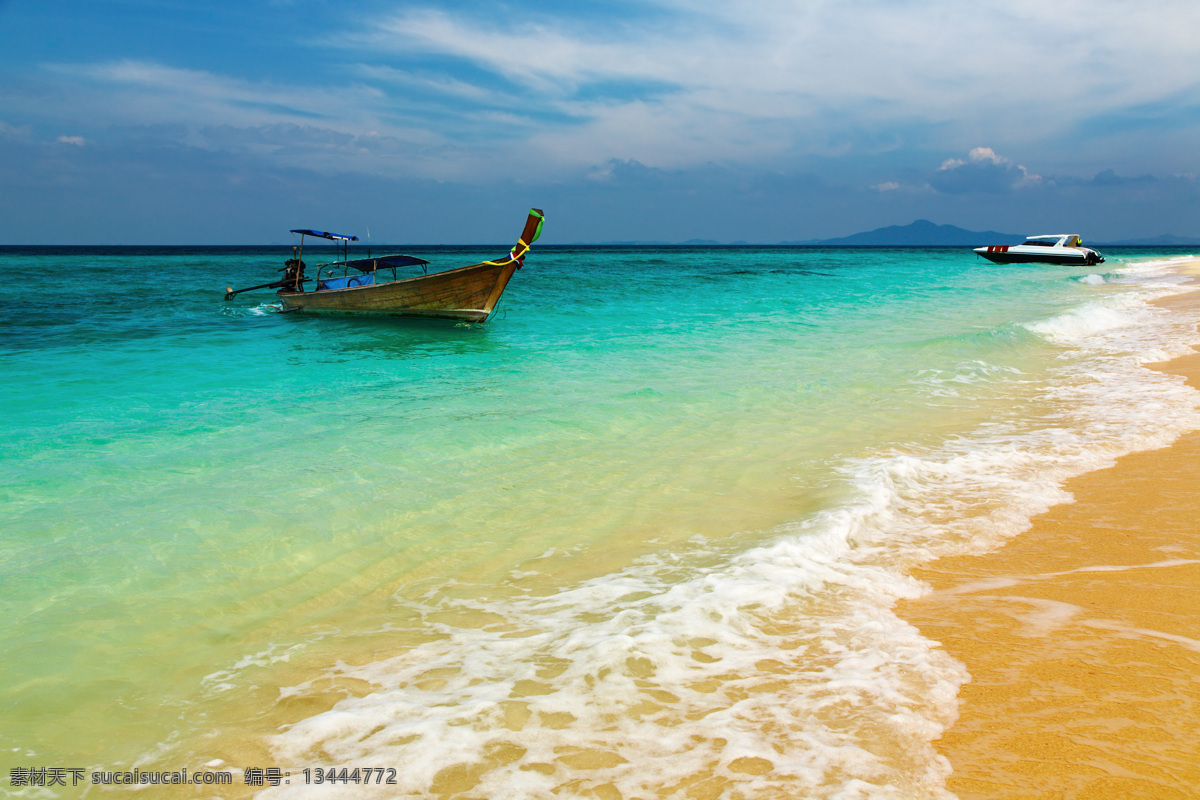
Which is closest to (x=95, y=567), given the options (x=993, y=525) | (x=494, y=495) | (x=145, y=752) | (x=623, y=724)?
(x=145, y=752)

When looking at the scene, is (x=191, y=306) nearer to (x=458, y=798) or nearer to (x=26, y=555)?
(x=26, y=555)

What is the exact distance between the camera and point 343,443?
738cm

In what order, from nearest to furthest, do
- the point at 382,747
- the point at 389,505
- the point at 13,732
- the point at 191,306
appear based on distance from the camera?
the point at 382,747 < the point at 13,732 < the point at 389,505 < the point at 191,306

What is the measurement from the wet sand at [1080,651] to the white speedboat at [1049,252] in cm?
4953

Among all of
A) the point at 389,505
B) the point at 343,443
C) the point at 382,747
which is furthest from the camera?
the point at 343,443

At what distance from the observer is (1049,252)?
1811 inches

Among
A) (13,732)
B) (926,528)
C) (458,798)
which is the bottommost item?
(13,732)

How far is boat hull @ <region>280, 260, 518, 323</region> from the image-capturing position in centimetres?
1825

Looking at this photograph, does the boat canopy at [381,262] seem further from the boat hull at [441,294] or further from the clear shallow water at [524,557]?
the clear shallow water at [524,557]

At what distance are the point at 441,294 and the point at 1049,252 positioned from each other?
150 feet

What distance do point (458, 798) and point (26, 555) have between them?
4391 mm

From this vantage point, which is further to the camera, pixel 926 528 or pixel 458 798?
pixel 926 528

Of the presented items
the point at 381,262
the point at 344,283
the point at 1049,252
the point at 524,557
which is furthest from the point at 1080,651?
the point at 1049,252

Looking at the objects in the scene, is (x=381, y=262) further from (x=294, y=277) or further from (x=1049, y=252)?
(x=1049, y=252)
